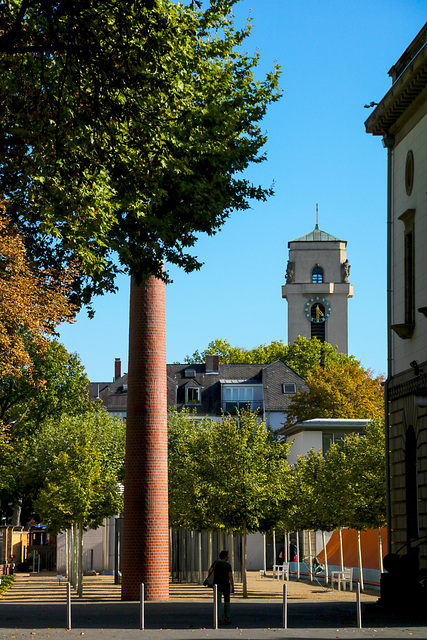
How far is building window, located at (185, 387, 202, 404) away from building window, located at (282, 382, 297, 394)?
366 inches

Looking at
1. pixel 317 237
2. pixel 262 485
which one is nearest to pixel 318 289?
pixel 317 237

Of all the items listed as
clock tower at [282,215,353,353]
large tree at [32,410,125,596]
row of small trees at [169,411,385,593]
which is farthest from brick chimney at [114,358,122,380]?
large tree at [32,410,125,596]

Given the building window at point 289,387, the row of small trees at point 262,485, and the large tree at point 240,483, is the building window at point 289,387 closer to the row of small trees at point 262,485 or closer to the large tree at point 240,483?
the row of small trees at point 262,485

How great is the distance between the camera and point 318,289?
403 feet

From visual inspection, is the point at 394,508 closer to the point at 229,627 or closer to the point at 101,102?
the point at 229,627

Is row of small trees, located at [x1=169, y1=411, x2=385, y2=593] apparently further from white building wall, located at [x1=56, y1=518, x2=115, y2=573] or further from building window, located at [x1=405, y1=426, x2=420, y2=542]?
white building wall, located at [x1=56, y1=518, x2=115, y2=573]

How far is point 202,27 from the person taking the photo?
20.5 m

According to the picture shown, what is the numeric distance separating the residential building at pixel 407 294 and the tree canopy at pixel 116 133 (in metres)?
7.82

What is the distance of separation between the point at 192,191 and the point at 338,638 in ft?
26.6

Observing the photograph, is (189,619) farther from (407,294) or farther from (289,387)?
(289,387)

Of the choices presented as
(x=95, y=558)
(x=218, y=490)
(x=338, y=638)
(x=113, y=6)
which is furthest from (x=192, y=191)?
(x=95, y=558)

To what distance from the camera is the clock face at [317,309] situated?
121 metres

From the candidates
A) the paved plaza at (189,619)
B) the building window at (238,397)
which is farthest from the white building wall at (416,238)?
the building window at (238,397)

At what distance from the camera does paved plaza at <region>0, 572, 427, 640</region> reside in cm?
1805
